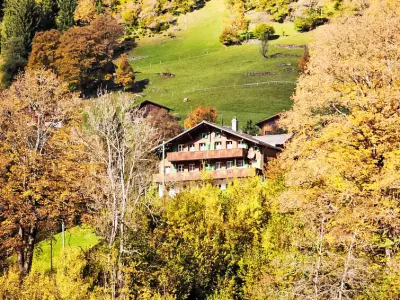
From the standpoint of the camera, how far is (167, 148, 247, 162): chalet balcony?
2365 inches

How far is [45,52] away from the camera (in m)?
129

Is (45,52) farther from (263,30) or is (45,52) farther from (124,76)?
(263,30)

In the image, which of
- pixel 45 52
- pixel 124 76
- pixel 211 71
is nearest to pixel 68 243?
pixel 124 76

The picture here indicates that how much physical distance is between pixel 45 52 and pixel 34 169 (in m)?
99.3

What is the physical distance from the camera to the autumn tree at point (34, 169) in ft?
113

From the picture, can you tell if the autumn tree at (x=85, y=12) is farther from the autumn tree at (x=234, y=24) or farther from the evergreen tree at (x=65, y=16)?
the autumn tree at (x=234, y=24)

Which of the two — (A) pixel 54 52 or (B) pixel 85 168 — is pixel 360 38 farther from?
(A) pixel 54 52

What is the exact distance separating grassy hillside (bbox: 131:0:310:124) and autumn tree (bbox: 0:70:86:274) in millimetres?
57395

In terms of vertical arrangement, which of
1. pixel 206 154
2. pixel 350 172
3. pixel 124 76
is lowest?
pixel 206 154

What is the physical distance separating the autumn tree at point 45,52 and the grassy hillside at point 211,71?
65.6 feet

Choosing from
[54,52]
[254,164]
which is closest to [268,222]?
[254,164]

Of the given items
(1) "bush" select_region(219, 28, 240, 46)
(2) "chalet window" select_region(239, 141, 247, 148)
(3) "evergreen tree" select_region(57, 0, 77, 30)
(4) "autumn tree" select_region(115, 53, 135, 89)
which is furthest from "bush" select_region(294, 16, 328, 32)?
(2) "chalet window" select_region(239, 141, 247, 148)

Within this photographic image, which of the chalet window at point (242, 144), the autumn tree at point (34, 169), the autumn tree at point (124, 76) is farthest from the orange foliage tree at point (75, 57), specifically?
the autumn tree at point (34, 169)

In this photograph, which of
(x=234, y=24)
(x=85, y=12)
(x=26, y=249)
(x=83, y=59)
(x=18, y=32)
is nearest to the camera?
(x=26, y=249)
